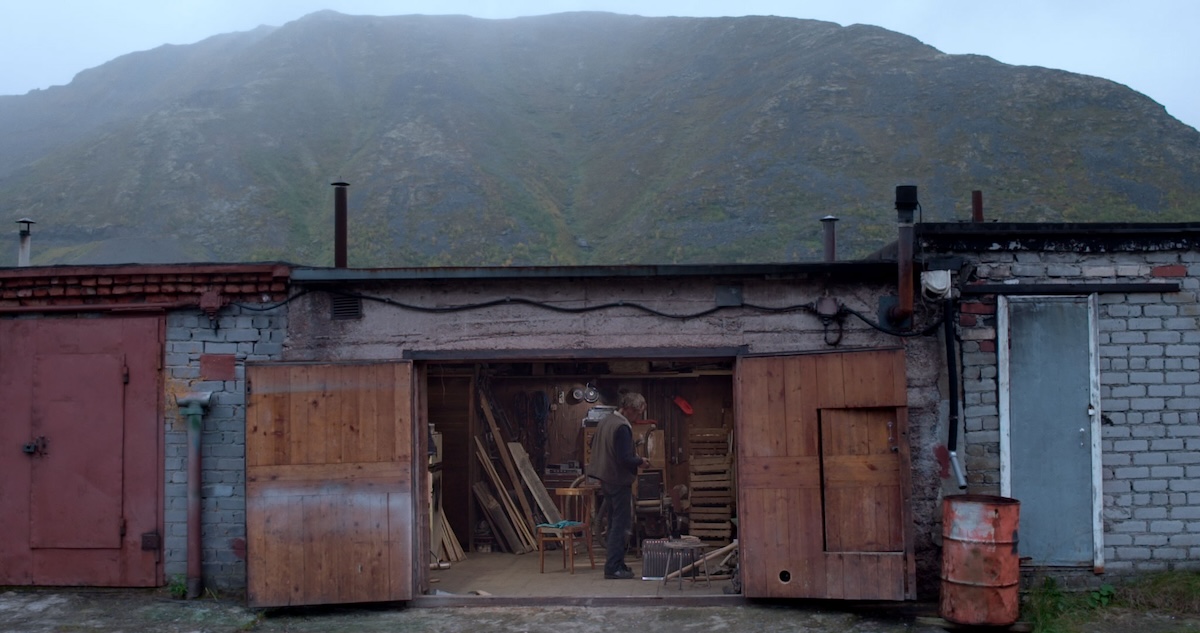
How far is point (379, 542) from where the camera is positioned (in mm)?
8695

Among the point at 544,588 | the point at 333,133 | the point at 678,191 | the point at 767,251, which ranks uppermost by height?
the point at 333,133

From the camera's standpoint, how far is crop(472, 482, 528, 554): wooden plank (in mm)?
12539

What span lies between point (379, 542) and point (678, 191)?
1283 inches

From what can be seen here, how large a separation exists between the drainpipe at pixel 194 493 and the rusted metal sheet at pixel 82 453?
336 millimetres

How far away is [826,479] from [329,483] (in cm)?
432

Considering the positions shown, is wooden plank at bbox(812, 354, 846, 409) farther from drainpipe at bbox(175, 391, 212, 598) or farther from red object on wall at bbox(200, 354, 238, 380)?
drainpipe at bbox(175, 391, 212, 598)

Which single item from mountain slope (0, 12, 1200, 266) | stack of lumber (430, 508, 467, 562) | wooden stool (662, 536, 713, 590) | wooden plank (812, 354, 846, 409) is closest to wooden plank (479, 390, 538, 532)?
stack of lumber (430, 508, 467, 562)

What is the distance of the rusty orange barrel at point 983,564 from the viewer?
25.7 feet

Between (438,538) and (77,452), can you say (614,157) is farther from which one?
(77,452)

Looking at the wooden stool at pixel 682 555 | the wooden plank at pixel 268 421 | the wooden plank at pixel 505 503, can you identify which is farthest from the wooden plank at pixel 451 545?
the wooden plank at pixel 268 421

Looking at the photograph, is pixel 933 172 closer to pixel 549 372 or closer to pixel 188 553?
pixel 549 372

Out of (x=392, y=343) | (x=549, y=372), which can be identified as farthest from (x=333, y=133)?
(x=392, y=343)

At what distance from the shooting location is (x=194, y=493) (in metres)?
8.95

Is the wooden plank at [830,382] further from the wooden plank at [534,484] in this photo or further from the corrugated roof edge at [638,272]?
the wooden plank at [534,484]
